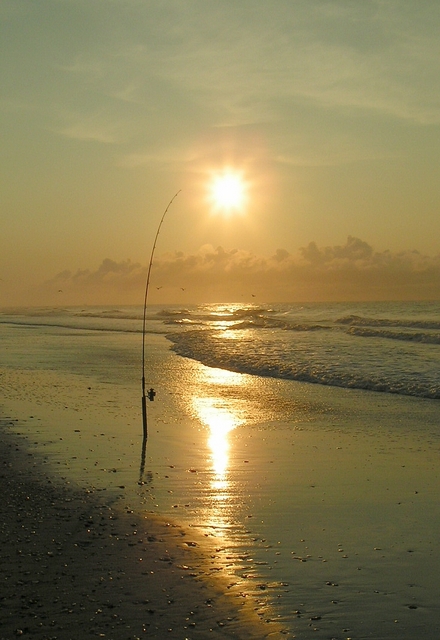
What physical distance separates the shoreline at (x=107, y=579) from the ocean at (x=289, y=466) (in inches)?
11.2

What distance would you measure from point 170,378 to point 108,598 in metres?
14.4

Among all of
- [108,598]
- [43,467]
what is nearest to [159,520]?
[108,598]

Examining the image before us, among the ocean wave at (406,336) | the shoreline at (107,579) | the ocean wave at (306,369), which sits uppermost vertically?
the ocean wave at (406,336)

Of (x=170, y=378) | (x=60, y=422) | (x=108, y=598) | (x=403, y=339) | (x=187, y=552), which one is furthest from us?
(x=403, y=339)

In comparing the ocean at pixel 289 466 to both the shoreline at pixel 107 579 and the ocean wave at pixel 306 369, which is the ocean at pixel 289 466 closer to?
the ocean wave at pixel 306 369

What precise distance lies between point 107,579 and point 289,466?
13.9ft

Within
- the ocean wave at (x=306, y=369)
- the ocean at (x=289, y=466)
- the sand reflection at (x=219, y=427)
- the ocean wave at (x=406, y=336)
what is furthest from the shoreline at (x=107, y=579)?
the ocean wave at (x=406, y=336)

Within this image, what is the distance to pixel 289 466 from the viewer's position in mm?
8883

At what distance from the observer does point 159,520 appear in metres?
6.57

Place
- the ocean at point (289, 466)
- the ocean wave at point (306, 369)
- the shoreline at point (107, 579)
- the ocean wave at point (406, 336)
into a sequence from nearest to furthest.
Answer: the shoreline at point (107, 579) → the ocean at point (289, 466) → the ocean wave at point (306, 369) → the ocean wave at point (406, 336)

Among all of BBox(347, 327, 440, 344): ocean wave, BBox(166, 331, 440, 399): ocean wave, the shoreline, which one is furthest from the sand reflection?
BBox(347, 327, 440, 344): ocean wave

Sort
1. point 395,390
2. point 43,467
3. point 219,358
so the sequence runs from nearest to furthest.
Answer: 1. point 43,467
2. point 395,390
3. point 219,358

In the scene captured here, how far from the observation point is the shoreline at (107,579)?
14.3 feet

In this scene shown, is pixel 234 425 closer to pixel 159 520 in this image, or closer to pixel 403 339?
pixel 159 520
